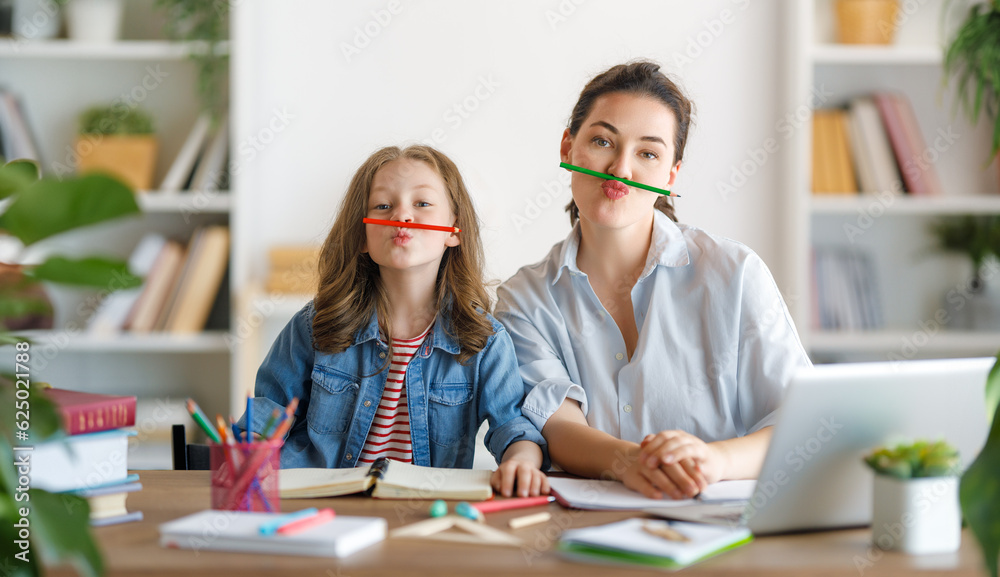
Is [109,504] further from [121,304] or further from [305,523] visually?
[121,304]

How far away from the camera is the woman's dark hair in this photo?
5.19 feet

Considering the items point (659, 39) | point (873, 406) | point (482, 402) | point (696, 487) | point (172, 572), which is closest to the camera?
point (172, 572)

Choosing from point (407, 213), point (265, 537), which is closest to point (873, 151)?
point (407, 213)

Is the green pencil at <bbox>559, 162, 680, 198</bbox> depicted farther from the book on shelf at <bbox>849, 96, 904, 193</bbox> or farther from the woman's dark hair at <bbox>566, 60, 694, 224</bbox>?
the book on shelf at <bbox>849, 96, 904, 193</bbox>

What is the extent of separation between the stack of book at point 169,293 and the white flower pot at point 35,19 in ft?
2.40

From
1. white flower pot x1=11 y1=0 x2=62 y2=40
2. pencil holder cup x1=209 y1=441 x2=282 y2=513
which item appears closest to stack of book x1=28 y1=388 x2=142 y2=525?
pencil holder cup x1=209 y1=441 x2=282 y2=513

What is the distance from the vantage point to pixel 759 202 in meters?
2.79

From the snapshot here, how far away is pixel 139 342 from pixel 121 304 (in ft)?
0.46

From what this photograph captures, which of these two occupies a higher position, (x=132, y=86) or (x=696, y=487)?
(x=132, y=86)

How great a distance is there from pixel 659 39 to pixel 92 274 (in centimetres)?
246

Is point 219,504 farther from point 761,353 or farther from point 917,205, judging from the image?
point 917,205

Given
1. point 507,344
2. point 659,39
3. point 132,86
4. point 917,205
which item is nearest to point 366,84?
point 132,86

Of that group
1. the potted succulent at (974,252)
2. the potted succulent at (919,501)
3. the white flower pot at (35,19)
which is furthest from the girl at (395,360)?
the potted succulent at (974,252)

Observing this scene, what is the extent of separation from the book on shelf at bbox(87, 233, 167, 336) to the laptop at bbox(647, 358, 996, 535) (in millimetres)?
2104
